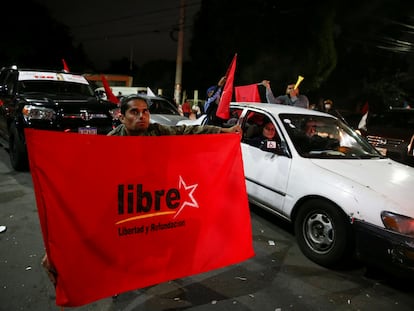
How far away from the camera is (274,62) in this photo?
907 inches

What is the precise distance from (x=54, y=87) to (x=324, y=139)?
17.4 feet

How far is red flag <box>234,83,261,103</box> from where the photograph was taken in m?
7.52

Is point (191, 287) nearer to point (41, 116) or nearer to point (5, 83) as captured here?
point (41, 116)

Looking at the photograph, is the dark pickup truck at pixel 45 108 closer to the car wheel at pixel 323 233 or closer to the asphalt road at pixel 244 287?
the asphalt road at pixel 244 287

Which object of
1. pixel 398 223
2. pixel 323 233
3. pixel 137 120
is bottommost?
pixel 323 233

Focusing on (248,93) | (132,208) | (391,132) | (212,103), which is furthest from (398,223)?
(391,132)

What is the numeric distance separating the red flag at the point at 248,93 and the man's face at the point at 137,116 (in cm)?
484

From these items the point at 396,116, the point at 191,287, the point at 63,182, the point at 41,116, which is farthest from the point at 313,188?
the point at 396,116

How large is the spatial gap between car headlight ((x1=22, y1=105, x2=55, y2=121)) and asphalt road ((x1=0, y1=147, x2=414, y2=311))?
7.44 feet

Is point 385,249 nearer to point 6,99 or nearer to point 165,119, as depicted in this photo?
point 165,119

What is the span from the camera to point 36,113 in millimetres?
6082

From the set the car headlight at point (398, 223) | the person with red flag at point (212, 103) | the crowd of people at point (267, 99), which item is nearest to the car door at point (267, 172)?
the crowd of people at point (267, 99)

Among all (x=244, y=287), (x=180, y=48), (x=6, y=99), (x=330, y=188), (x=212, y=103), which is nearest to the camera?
(x=244, y=287)

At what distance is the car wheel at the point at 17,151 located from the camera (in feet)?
20.7
